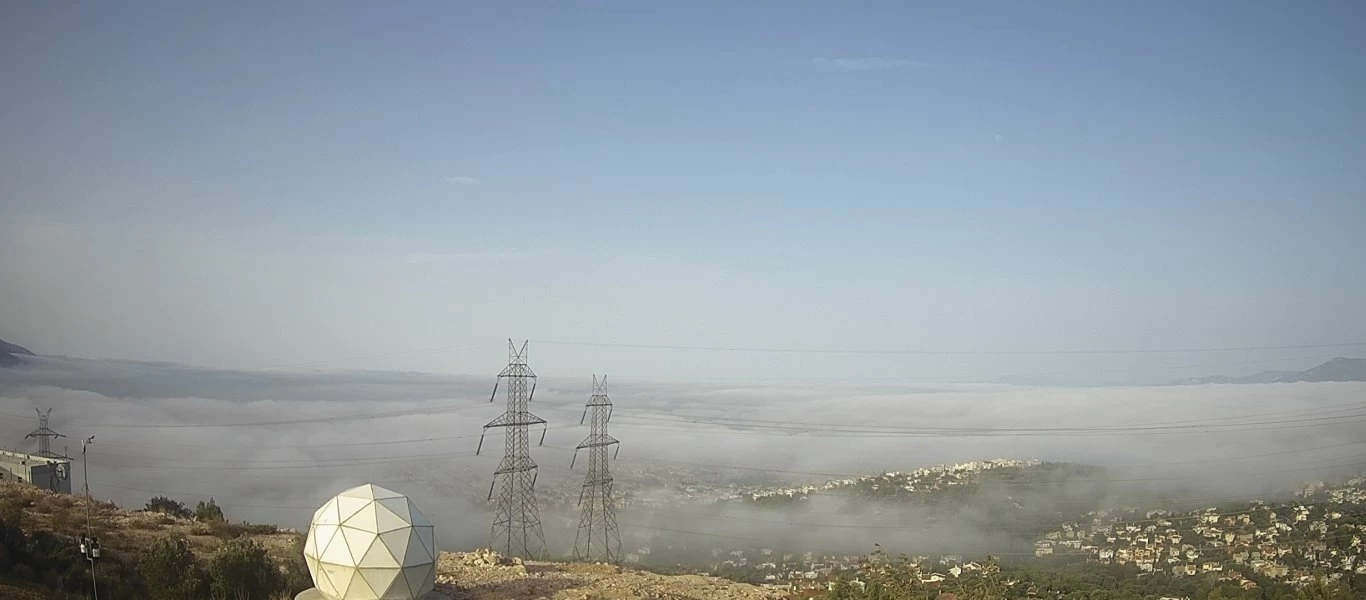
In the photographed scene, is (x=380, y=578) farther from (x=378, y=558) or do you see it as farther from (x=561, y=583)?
(x=561, y=583)

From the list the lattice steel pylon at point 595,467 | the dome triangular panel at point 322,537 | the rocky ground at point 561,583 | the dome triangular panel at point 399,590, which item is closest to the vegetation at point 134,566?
the dome triangular panel at point 322,537

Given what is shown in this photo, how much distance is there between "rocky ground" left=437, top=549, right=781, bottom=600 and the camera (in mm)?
18656

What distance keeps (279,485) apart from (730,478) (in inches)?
1673

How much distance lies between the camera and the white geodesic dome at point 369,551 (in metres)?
15.8

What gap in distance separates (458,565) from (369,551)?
6561mm

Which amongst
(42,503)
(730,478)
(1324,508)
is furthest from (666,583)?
(730,478)

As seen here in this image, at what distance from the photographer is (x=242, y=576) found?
17484mm

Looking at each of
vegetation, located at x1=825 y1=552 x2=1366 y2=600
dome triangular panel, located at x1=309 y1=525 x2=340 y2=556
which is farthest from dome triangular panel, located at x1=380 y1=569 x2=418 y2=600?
vegetation, located at x1=825 y1=552 x2=1366 y2=600

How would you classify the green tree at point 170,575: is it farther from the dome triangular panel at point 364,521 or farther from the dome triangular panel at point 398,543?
the dome triangular panel at point 398,543

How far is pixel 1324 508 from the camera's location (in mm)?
37156

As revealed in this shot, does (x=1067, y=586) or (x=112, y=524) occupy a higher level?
(x=112, y=524)

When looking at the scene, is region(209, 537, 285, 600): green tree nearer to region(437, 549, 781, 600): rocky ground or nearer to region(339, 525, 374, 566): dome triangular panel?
region(339, 525, 374, 566): dome triangular panel

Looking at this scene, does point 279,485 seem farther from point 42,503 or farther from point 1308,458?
point 1308,458

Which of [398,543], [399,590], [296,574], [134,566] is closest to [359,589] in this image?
[399,590]
